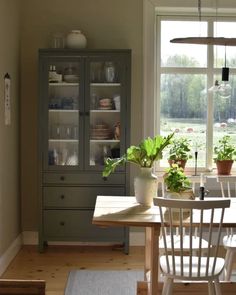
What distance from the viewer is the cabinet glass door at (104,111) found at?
4.87 meters

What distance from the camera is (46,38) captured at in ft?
16.6

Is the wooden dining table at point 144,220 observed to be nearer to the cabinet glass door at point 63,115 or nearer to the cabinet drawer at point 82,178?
the cabinet drawer at point 82,178

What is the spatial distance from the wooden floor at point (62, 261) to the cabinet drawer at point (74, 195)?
0.45 meters

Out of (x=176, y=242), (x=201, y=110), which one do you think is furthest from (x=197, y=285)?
(x=201, y=110)

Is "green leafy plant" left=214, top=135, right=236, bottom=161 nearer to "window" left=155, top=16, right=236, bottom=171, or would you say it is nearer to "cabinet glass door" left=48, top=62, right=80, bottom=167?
"window" left=155, top=16, right=236, bottom=171

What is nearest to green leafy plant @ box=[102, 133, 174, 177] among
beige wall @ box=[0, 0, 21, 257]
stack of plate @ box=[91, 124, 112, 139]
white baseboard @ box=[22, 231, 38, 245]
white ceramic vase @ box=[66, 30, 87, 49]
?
beige wall @ box=[0, 0, 21, 257]

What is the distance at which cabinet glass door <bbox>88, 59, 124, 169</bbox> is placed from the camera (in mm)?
4867

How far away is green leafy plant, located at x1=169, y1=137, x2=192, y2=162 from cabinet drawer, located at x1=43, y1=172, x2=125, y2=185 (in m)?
0.54

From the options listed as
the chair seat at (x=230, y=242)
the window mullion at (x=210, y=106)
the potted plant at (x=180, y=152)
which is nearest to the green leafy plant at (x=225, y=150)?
the window mullion at (x=210, y=106)

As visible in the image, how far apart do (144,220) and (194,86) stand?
8.37ft

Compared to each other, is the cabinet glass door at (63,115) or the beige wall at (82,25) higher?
the beige wall at (82,25)

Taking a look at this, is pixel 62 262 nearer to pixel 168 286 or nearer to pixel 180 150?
pixel 180 150

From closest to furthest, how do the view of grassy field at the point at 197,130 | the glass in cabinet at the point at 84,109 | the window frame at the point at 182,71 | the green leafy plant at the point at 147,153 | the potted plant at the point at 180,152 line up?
the green leafy plant at the point at 147,153, the glass in cabinet at the point at 84,109, the potted plant at the point at 180,152, the window frame at the point at 182,71, the view of grassy field at the point at 197,130

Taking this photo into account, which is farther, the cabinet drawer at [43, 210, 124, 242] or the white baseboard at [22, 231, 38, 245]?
the white baseboard at [22, 231, 38, 245]
